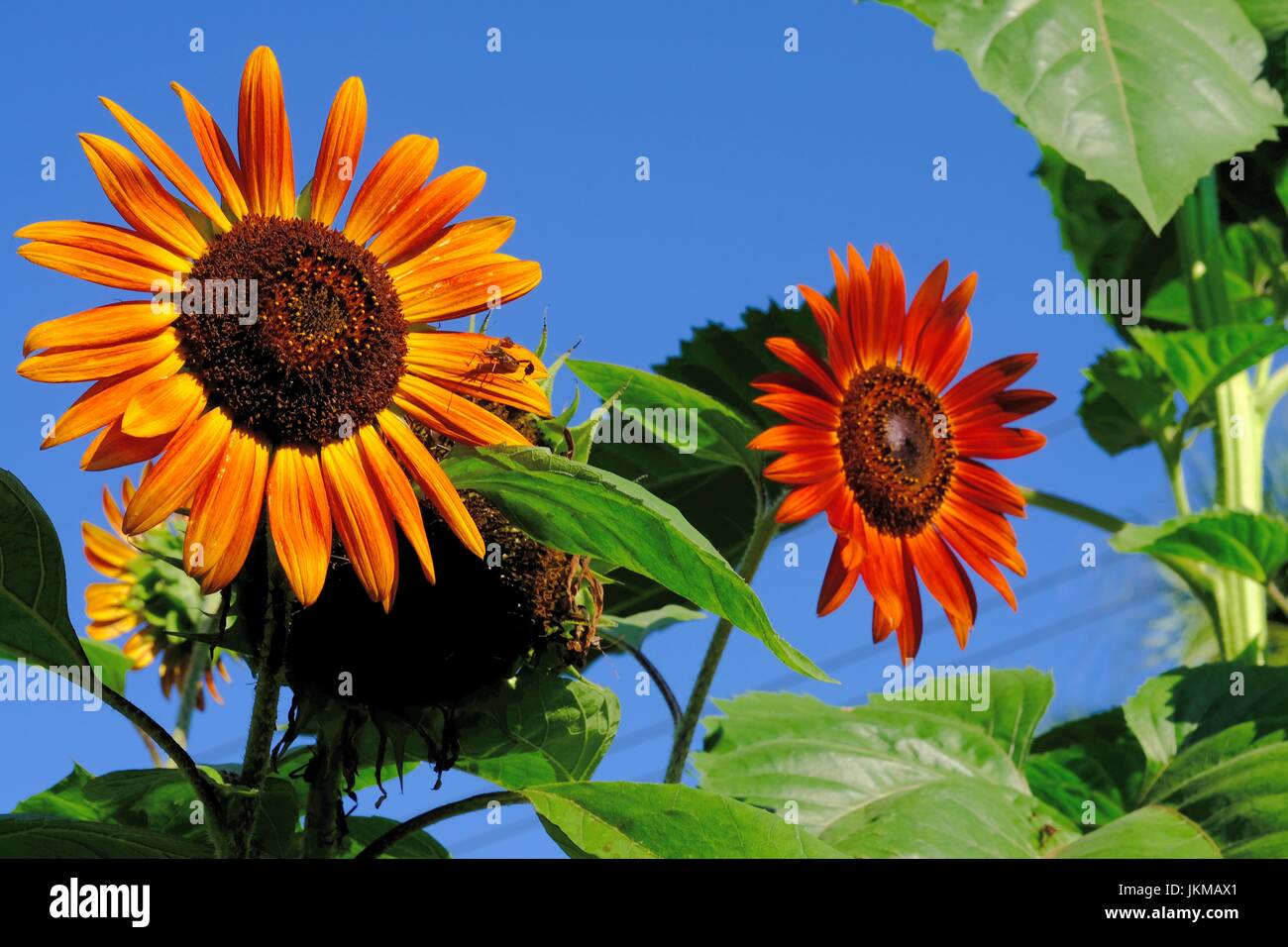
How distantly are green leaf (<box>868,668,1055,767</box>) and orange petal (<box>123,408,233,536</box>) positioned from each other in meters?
1.11

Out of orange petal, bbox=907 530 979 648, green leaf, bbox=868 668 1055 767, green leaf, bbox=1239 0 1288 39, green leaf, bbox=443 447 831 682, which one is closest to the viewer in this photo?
green leaf, bbox=443 447 831 682

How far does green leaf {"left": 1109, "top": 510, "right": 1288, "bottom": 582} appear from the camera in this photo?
187 cm

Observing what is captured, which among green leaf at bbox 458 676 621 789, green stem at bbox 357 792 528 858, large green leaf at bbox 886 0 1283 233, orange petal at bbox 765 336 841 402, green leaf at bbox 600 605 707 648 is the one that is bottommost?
green stem at bbox 357 792 528 858

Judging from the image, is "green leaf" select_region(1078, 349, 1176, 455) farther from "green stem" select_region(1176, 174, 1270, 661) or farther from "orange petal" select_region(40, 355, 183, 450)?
"orange petal" select_region(40, 355, 183, 450)

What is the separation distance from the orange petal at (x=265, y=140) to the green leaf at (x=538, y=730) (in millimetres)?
360

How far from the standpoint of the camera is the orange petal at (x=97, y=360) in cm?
82

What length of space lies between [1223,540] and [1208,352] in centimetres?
31

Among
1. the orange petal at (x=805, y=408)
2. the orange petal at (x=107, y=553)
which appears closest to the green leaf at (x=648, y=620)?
the orange petal at (x=805, y=408)

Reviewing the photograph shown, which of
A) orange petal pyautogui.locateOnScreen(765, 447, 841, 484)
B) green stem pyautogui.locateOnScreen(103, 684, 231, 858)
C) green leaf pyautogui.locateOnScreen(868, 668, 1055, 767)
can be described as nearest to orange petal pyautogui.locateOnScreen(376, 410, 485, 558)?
green stem pyautogui.locateOnScreen(103, 684, 231, 858)

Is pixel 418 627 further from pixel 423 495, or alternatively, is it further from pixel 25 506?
pixel 25 506

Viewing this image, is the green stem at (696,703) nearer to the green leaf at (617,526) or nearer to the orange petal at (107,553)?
the green leaf at (617,526)
